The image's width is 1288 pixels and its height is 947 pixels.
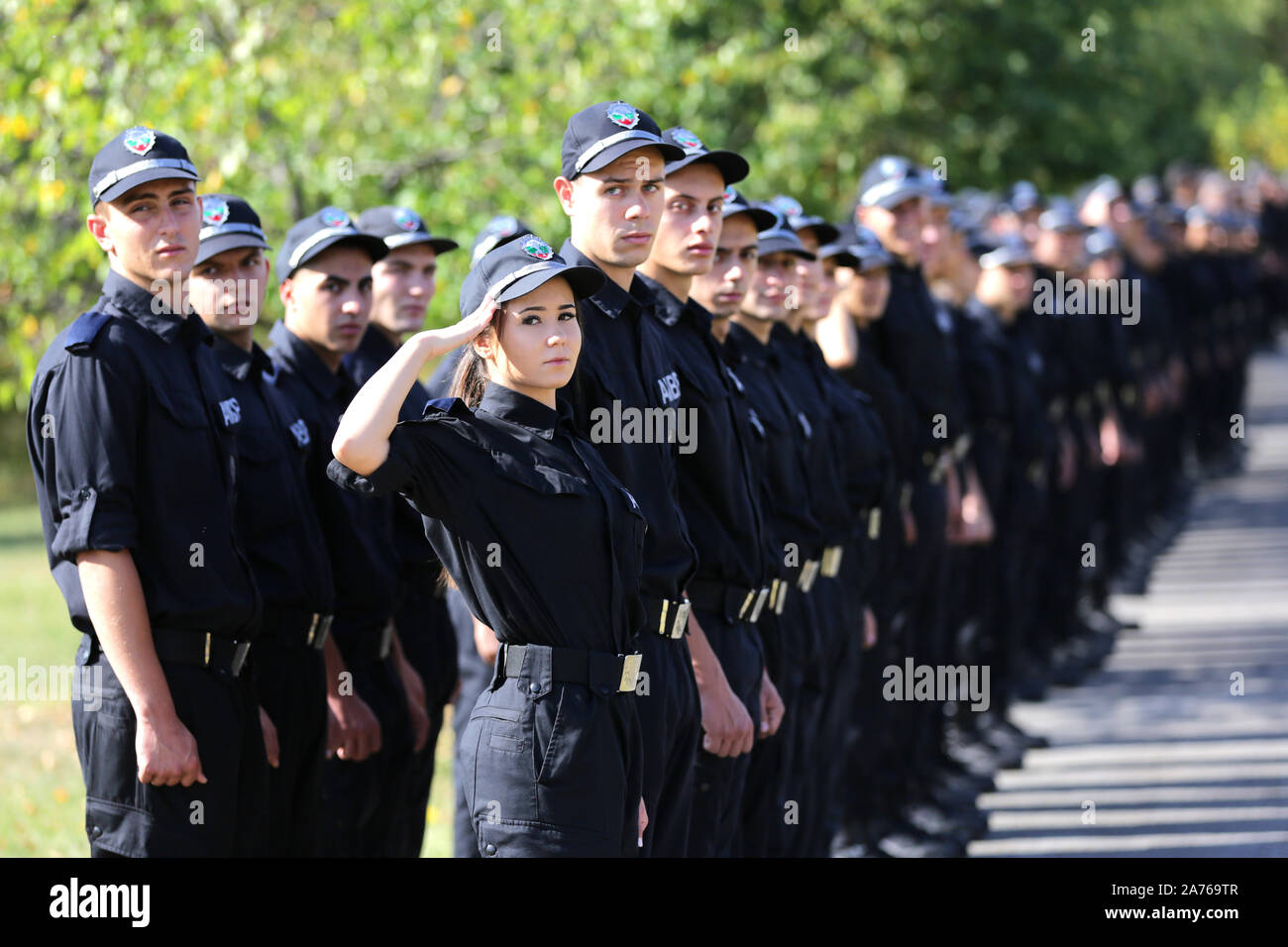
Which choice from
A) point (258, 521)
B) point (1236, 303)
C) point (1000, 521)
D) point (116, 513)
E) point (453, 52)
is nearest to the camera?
point (116, 513)

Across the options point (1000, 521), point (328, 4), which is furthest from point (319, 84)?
point (1000, 521)

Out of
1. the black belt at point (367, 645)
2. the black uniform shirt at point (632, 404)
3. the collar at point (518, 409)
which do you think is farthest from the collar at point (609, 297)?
the black belt at point (367, 645)

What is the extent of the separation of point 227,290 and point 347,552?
89 centimetres

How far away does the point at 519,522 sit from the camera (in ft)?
14.7

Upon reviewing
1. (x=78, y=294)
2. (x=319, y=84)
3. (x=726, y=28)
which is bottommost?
(x=78, y=294)

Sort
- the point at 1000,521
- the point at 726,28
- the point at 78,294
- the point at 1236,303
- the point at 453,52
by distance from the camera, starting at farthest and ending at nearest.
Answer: the point at 1236,303 → the point at 726,28 → the point at 1000,521 → the point at 453,52 → the point at 78,294

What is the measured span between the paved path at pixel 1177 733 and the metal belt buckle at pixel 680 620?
12.0ft

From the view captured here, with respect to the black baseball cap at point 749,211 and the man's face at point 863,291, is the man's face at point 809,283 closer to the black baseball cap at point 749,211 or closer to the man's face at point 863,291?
the black baseball cap at point 749,211

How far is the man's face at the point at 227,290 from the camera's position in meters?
5.87

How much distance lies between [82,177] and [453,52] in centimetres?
198

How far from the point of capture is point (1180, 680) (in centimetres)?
1191

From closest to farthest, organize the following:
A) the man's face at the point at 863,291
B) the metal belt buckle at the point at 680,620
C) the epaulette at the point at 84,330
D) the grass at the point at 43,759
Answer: the epaulette at the point at 84,330
the metal belt buckle at the point at 680,620
the grass at the point at 43,759
the man's face at the point at 863,291

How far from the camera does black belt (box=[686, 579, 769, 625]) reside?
5.63m
